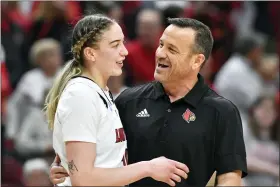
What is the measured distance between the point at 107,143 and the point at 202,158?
728mm

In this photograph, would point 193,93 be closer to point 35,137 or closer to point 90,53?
point 90,53

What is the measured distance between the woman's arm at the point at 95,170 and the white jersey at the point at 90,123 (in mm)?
59

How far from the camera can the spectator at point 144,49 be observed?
25.4 feet

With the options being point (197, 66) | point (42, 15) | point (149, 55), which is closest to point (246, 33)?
point (149, 55)

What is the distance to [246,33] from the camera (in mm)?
8617

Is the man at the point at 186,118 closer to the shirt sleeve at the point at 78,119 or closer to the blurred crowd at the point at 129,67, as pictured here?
the shirt sleeve at the point at 78,119

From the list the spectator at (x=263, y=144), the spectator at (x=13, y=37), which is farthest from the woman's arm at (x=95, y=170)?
the spectator at (x=13, y=37)

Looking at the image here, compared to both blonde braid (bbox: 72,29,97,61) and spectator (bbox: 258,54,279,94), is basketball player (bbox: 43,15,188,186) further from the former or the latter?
spectator (bbox: 258,54,279,94)

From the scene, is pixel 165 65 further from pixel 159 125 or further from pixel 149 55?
pixel 149 55

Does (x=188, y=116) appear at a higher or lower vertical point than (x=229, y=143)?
higher

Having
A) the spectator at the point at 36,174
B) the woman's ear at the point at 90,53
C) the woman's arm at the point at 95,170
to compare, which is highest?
the woman's ear at the point at 90,53

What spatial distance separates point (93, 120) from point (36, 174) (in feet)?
10.6

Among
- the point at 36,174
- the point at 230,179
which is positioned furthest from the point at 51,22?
the point at 230,179

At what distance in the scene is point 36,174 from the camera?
22.2 ft
